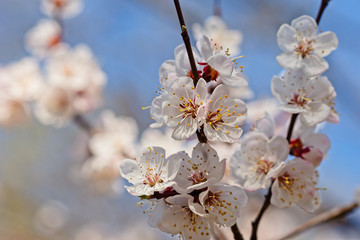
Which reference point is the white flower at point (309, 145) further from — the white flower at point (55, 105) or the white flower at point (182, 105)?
the white flower at point (55, 105)

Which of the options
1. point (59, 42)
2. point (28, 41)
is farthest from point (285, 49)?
point (28, 41)

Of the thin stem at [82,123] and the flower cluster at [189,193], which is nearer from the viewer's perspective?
the flower cluster at [189,193]

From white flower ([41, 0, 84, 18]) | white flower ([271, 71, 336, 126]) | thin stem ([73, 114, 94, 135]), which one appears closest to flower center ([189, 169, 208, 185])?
white flower ([271, 71, 336, 126])

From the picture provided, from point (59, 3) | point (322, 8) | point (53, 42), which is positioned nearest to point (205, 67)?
point (322, 8)

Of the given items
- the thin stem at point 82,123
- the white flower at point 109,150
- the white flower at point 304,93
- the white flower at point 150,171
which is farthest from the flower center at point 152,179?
the thin stem at point 82,123

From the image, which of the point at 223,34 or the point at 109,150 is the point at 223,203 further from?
the point at 109,150

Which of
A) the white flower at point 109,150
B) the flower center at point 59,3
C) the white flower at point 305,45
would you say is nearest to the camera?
the white flower at point 305,45
